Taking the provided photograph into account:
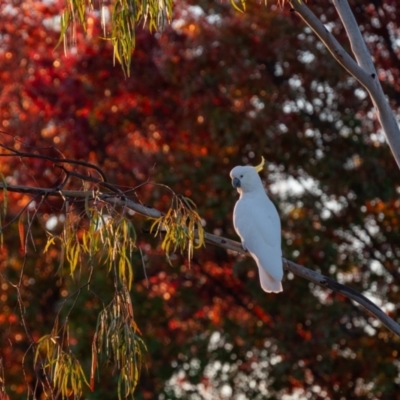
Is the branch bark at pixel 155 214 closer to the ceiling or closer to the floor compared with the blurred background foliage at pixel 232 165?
closer to the ceiling

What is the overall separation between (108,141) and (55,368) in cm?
422

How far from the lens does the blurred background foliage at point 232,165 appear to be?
261 inches

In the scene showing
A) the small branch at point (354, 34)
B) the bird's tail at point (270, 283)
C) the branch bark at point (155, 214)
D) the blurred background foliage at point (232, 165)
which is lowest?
the blurred background foliage at point (232, 165)

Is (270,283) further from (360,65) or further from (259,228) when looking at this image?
(360,65)

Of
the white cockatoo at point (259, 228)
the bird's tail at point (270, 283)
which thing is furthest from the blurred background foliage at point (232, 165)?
the bird's tail at point (270, 283)

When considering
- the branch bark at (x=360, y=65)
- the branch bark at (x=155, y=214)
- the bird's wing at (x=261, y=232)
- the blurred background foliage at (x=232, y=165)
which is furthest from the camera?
the blurred background foliage at (x=232, y=165)

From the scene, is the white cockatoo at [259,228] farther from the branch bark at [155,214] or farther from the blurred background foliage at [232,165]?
the blurred background foliage at [232,165]

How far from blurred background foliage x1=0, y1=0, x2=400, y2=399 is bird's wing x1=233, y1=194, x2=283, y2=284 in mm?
1905

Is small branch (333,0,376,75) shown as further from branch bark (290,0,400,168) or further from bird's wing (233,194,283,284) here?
bird's wing (233,194,283,284)

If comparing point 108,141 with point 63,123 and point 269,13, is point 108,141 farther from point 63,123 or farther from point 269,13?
point 269,13

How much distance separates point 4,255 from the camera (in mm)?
8180

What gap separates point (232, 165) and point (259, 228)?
245 cm

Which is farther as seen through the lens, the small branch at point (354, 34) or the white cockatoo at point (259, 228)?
the white cockatoo at point (259, 228)

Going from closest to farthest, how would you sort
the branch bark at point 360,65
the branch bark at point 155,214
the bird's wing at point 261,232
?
the branch bark at point 155,214, the branch bark at point 360,65, the bird's wing at point 261,232
